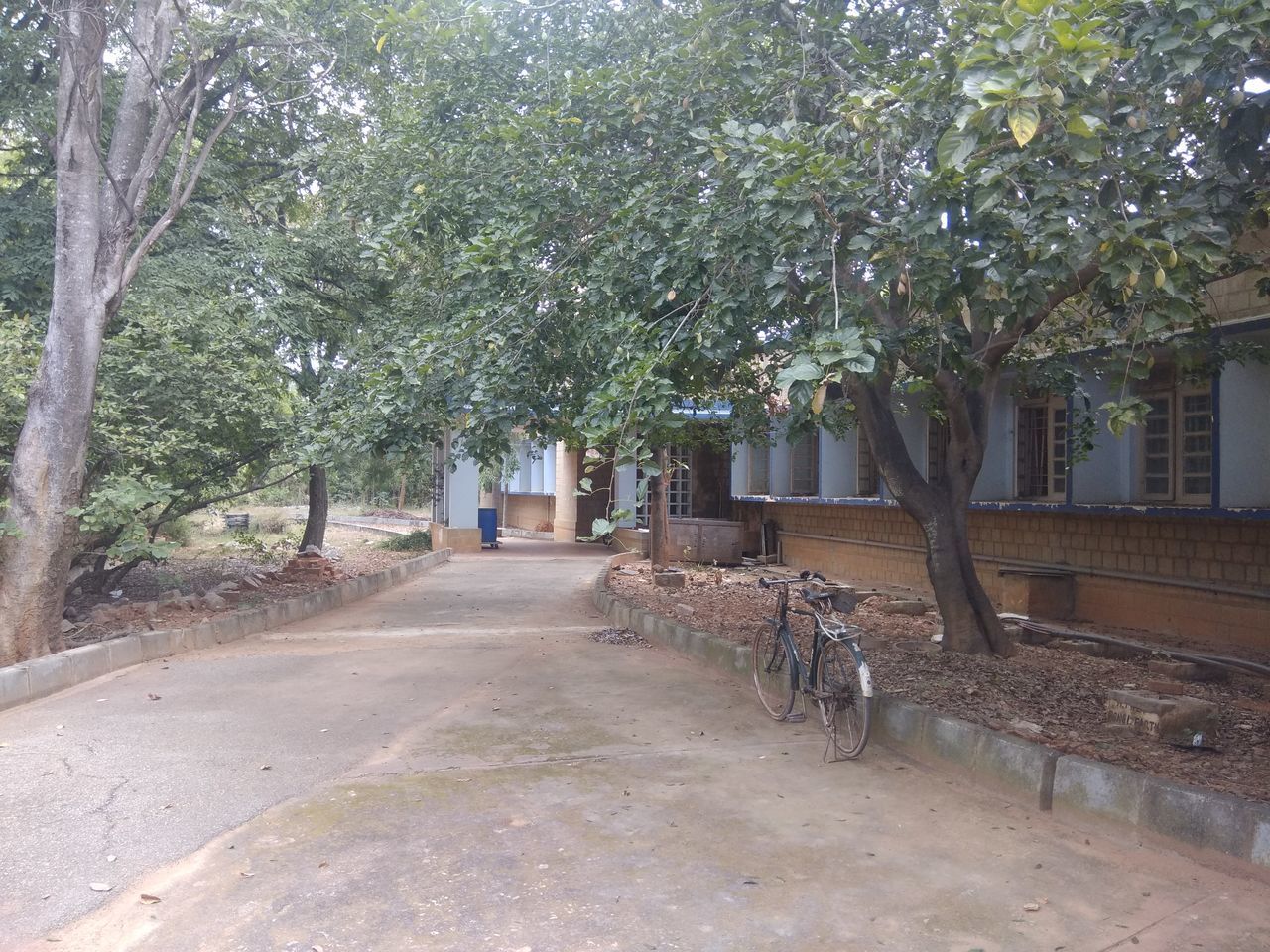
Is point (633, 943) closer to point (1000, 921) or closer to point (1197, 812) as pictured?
point (1000, 921)

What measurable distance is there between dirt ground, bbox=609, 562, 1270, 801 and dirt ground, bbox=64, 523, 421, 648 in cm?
534

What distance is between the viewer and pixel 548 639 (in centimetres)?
1091

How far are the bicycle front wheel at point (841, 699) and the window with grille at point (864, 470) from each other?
10291 mm

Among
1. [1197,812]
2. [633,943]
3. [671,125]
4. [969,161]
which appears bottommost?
[633,943]

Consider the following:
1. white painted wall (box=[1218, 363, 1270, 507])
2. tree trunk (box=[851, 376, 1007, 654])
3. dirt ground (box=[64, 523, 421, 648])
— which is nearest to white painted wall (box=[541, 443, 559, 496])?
dirt ground (box=[64, 523, 421, 648])

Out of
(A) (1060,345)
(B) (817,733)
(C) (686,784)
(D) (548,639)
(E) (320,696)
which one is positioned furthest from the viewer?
(D) (548,639)

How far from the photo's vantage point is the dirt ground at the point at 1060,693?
213 inches

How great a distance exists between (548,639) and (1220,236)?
762cm

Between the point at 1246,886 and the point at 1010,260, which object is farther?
the point at 1010,260

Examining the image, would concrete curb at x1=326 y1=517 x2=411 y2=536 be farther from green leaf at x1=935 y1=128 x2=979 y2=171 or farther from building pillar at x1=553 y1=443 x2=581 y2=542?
green leaf at x1=935 y1=128 x2=979 y2=171

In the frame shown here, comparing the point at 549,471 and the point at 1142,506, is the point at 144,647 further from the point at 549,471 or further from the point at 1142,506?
the point at 549,471

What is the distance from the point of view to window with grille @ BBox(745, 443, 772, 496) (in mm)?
19812

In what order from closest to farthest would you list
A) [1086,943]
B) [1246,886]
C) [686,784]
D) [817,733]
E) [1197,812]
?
1. [1086,943]
2. [1246,886]
3. [1197,812]
4. [686,784]
5. [817,733]

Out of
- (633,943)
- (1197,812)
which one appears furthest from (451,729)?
(1197,812)
